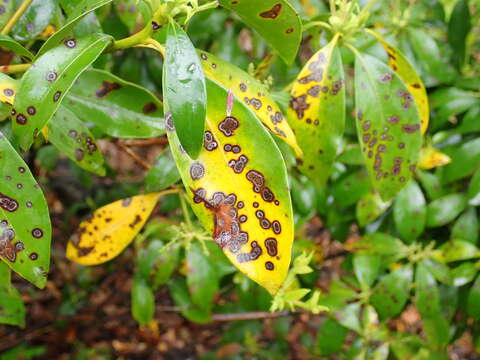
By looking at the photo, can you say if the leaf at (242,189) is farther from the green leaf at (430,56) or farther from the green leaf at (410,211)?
the green leaf at (430,56)

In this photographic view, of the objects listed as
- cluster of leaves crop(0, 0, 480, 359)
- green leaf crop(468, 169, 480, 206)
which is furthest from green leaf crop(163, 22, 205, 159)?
green leaf crop(468, 169, 480, 206)

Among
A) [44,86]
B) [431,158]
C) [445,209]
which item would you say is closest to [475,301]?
[445,209]

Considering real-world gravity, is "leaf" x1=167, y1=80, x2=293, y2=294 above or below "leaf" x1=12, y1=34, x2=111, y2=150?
below

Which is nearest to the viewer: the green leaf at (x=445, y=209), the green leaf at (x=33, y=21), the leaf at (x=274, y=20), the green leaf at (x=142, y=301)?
the leaf at (x=274, y=20)

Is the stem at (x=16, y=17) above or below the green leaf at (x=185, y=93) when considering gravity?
above

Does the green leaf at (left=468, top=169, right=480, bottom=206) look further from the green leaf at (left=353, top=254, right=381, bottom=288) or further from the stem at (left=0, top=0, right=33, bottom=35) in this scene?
the stem at (left=0, top=0, right=33, bottom=35)

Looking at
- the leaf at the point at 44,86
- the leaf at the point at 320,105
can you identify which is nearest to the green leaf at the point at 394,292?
the leaf at the point at 320,105

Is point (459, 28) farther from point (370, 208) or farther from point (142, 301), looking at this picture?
point (142, 301)
